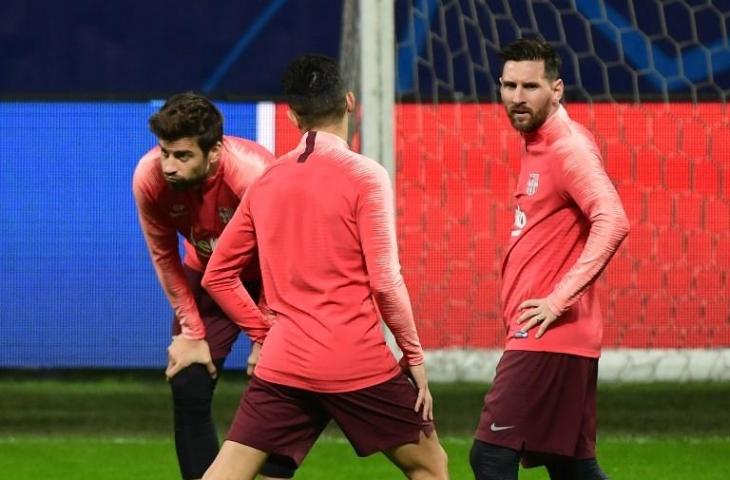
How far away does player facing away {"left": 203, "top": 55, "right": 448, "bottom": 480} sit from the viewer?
3.51 meters

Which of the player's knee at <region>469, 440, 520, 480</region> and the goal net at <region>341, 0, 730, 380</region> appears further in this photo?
the goal net at <region>341, 0, 730, 380</region>

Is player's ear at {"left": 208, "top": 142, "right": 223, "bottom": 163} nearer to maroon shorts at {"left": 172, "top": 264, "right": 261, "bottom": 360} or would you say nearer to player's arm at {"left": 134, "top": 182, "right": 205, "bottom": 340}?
player's arm at {"left": 134, "top": 182, "right": 205, "bottom": 340}

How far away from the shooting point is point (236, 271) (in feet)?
12.3

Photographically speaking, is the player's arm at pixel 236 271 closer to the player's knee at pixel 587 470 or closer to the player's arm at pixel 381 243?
the player's arm at pixel 381 243

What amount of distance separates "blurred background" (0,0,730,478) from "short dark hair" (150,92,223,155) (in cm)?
331

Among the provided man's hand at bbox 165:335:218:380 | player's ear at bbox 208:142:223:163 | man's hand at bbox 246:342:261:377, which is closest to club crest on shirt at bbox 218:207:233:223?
player's ear at bbox 208:142:223:163

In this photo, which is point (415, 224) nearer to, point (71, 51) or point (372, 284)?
point (71, 51)

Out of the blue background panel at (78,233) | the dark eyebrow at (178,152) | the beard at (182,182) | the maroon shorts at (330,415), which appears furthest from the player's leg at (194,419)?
the blue background panel at (78,233)

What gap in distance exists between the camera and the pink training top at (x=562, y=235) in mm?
A: 3730

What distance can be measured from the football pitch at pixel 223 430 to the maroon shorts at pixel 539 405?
186 cm

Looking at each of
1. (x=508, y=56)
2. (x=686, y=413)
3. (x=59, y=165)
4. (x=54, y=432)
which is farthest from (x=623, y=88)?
(x=508, y=56)

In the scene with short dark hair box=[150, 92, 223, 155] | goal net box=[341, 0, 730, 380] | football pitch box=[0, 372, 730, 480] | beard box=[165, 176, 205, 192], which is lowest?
football pitch box=[0, 372, 730, 480]

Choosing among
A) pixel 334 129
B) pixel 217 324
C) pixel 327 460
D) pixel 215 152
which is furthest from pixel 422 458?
pixel 327 460

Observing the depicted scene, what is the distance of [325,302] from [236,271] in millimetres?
307
